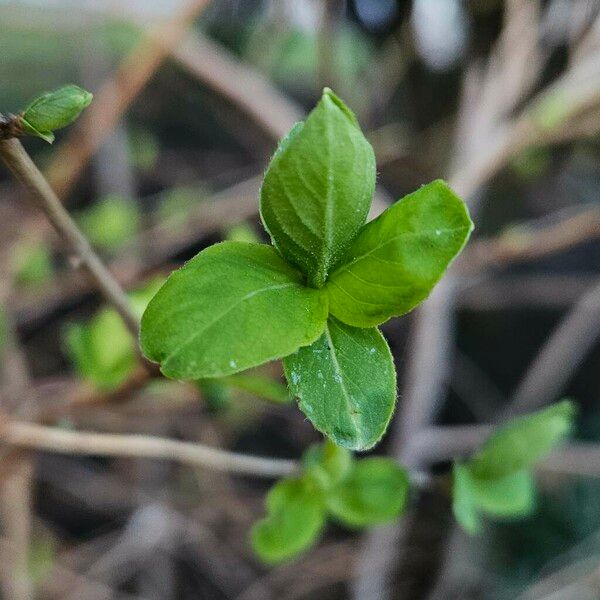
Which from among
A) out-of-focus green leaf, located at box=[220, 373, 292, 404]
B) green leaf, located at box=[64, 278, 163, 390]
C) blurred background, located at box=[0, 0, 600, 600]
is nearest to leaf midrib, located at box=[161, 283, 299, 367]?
out-of-focus green leaf, located at box=[220, 373, 292, 404]

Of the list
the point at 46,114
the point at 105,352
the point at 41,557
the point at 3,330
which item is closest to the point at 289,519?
the point at 105,352

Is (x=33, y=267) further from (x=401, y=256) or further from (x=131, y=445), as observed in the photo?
(x=401, y=256)

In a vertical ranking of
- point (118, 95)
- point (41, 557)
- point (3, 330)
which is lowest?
point (41, 557)

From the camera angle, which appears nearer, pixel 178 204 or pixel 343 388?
pixel 343 388

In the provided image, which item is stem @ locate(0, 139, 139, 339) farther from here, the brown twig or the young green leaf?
the brown twig

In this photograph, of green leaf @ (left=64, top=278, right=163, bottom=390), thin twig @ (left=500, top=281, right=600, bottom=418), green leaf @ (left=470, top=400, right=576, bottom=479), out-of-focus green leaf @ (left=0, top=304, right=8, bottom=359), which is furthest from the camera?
thin twig @ (left=500, top=281, right=600, bottom=418)

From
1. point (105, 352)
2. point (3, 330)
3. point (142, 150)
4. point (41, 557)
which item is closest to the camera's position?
point (105, 352)

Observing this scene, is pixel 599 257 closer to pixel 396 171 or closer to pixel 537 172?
pixel 537 172
